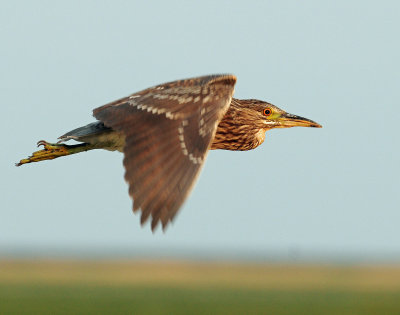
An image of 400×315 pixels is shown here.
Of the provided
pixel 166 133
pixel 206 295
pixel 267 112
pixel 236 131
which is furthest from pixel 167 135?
pixel 206 295

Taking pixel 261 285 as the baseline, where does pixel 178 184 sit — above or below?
below

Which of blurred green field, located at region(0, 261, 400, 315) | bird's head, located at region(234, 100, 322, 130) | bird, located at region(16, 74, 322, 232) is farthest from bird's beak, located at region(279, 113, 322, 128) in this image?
blurred green field, located at region(0, 261, 400, 315)

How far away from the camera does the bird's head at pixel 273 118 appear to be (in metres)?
11.6

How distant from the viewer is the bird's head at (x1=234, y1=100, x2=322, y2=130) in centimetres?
1155

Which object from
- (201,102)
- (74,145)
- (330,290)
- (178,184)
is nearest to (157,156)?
(178,184)

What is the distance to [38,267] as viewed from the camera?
111625 mm

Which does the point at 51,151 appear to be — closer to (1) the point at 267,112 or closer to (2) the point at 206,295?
(1) the point at 267,112

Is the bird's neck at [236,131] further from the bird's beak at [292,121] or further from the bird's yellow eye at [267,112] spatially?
the bird's beak at [292,121]

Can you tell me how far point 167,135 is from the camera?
28.0 ft

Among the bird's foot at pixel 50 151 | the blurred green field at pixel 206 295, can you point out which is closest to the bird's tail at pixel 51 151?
the bird's foot at pixel 50 151

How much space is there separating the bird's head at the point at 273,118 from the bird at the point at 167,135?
8cm

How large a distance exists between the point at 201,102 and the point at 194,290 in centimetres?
6066

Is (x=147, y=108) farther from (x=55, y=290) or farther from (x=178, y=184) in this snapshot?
(x=55, y=290)

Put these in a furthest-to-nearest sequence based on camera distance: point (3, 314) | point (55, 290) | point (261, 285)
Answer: point (261, 285) → point (55, 290) → point (3, 314)
